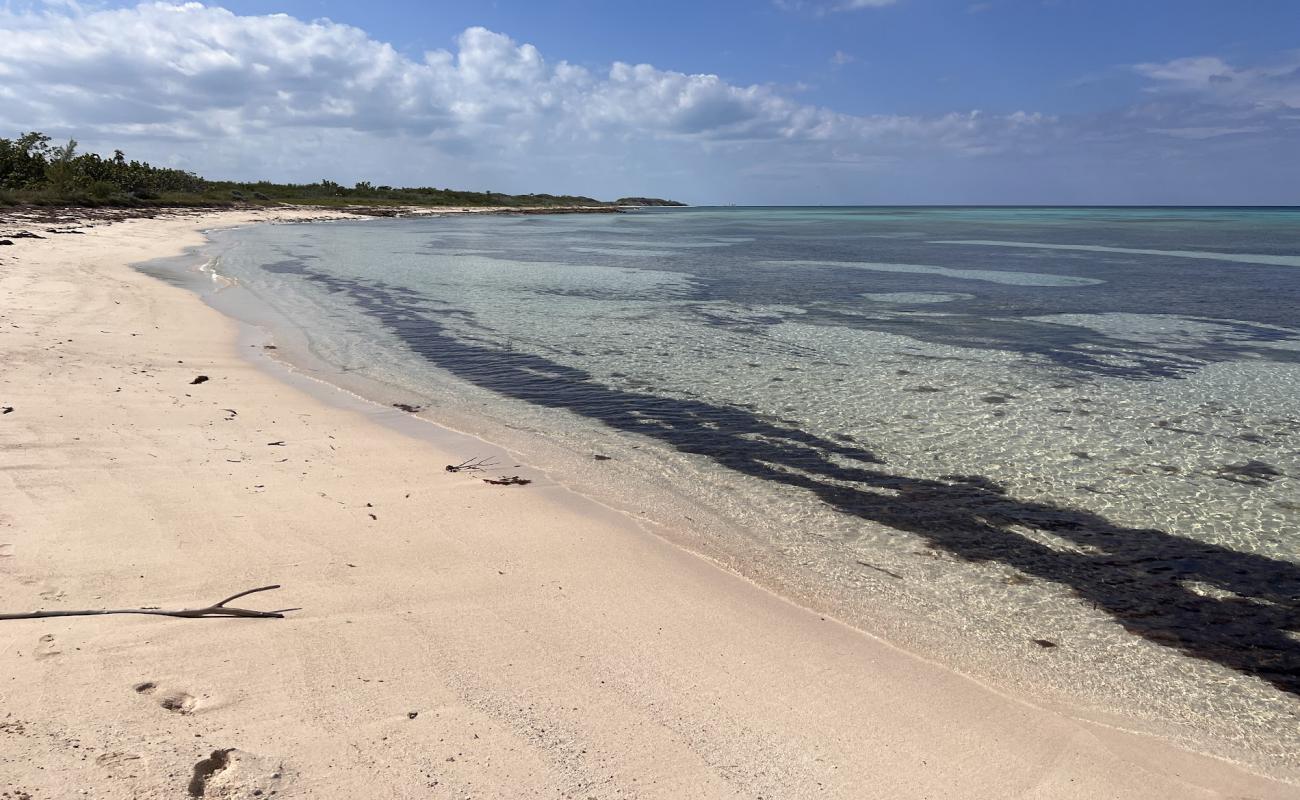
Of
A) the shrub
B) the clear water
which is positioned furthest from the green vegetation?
the clear water

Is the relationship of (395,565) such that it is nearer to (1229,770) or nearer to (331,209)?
(1229,770)

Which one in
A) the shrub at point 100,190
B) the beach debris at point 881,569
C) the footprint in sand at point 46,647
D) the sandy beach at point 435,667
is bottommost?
the beach debris at point 881,569

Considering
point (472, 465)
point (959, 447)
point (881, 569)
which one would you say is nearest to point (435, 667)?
point (881, 569)

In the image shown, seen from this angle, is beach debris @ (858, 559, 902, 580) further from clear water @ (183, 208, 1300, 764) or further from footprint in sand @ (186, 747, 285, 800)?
footprint in sand @ (186, 747, 285, 800)

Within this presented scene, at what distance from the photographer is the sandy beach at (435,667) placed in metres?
3.01

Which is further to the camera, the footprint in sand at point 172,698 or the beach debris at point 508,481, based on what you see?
the beach debris at point 508,481

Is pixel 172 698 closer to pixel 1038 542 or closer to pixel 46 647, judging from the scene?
pixel 46 647

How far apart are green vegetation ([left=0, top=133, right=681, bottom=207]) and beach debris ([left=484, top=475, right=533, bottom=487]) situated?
2141 inches

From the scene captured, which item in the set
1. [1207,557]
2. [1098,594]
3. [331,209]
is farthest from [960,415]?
[331,209]

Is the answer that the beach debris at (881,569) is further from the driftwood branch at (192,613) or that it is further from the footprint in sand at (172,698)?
the footprint in sand at (172,698)

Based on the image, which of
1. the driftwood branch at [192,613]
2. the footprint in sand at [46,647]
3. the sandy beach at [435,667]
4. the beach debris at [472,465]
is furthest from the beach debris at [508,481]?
the footprint in sand at [46,647]

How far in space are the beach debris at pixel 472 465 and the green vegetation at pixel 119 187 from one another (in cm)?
5373

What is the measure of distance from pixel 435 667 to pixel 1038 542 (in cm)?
497

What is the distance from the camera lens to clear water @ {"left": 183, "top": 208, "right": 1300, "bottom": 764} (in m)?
4.75
